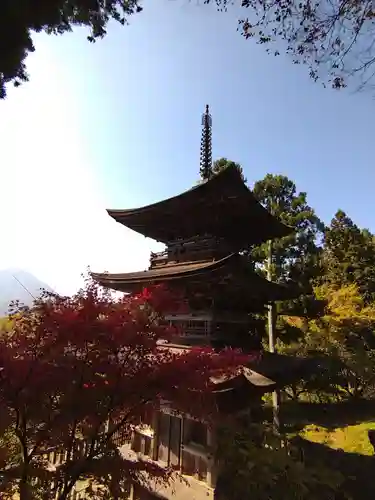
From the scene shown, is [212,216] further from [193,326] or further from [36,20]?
[36,20]

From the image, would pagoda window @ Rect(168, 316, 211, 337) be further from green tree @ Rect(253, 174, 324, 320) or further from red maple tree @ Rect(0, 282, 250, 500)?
green tree @ Rect(253, 174, 324, 320)

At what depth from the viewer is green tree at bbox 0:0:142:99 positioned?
4.39 meters

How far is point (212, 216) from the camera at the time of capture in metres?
10.5

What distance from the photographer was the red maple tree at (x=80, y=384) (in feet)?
17.0

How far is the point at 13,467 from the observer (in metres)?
5.32

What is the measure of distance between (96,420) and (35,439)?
1045 mm

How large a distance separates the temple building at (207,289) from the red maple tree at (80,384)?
87.3 inches

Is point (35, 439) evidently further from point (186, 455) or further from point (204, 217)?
point (204, 217)

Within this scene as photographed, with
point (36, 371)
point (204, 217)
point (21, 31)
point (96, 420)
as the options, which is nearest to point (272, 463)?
point (96, 420)

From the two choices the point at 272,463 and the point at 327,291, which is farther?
the point at 327,291

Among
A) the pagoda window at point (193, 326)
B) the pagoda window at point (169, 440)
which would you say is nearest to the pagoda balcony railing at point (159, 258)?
the pagoda window at point (193, 326)

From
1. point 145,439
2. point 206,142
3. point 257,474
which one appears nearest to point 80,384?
point 257,474

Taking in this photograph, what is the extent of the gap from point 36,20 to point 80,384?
5.90 m

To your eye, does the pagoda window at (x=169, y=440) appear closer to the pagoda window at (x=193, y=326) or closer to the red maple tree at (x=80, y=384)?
the pagoda window at (x=193, y=326)
